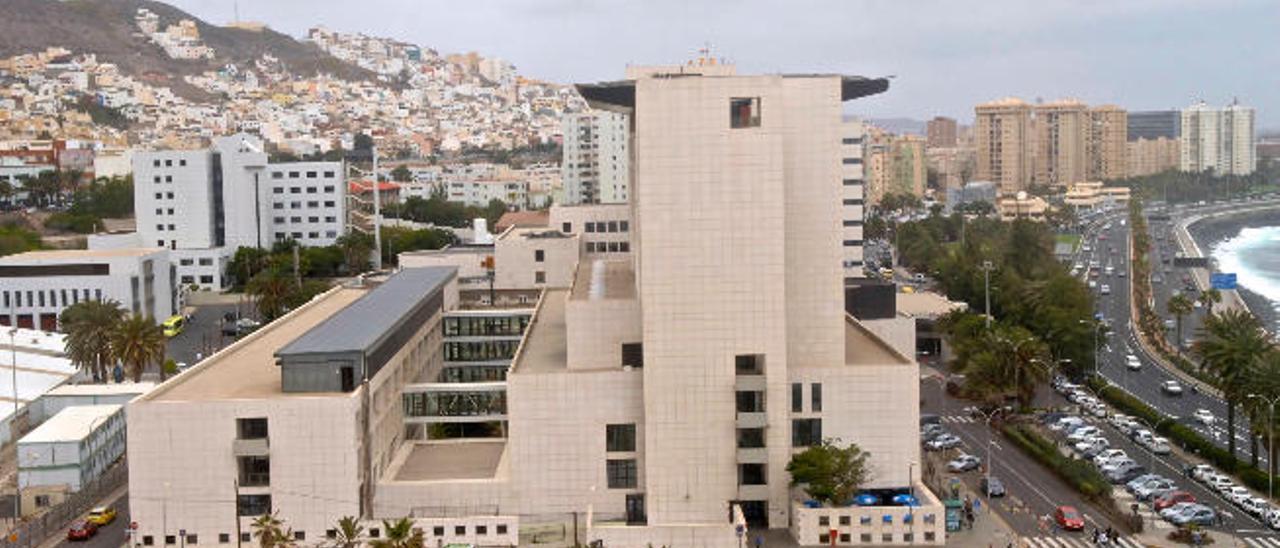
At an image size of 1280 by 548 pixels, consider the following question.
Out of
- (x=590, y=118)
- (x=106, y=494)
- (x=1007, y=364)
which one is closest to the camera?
(x=106, y=494)

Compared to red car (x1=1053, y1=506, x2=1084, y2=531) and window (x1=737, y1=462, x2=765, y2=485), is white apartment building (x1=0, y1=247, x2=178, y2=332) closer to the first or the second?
window (x1=737, y1=462, x2=765, y2=485)

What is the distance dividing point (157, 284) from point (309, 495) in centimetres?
4833

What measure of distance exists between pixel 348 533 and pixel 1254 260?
485 ft

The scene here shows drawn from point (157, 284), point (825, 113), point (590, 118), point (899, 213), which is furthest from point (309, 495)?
point (899, 213)

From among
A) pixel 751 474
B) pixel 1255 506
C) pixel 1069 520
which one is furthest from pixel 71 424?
pixel 1255 506

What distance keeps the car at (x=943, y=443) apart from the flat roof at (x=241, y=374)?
76.6 ft

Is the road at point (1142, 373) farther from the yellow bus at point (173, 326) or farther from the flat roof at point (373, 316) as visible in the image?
the yellow bus at point (173, 326)

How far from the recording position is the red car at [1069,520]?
39281 millimetres

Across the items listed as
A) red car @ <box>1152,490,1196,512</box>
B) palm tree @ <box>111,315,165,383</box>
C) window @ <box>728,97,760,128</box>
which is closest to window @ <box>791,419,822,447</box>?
window @ <box>728,97,760,128</box>

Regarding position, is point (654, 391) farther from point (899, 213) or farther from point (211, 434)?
point (899, 213)

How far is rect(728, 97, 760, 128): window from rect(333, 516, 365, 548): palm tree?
14436 mm

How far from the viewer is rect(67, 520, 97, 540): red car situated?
39469 millimetres

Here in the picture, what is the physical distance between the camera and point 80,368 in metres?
59.8

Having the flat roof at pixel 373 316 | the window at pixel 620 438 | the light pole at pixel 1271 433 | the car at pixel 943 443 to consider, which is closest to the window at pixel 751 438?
the window at pixel 620 438
